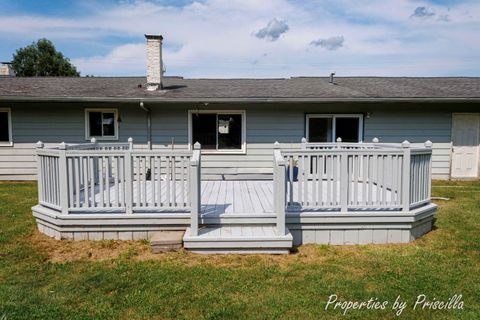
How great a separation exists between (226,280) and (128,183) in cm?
190

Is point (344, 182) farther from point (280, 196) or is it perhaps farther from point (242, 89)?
point (242, 89)

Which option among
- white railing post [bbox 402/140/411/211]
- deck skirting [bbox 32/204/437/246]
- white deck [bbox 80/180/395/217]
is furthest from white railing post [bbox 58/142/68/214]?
white railing post [bbox 402/140/411/211]

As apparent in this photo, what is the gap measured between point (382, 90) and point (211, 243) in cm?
882

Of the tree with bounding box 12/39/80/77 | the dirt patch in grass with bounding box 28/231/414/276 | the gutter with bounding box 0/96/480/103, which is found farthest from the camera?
the tree with bounding box 12/39/80/77

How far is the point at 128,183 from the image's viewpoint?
4520 millimetres

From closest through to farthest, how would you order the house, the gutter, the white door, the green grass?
the green grass → the gutter → the house → the white door

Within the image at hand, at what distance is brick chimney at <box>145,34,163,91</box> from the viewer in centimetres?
1038

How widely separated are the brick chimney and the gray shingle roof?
340 millimetres

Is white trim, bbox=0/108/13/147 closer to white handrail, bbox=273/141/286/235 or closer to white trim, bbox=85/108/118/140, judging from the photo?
white trim, bbox=85/108/118/140

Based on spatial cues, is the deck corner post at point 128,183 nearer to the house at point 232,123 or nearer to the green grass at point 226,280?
the green grass at point 226,280

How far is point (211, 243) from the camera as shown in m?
4.24

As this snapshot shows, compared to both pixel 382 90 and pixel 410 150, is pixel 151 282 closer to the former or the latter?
pixel 410 150

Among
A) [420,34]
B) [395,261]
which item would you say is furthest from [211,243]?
[420,34]

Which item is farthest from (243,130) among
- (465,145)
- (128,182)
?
(465,145)
